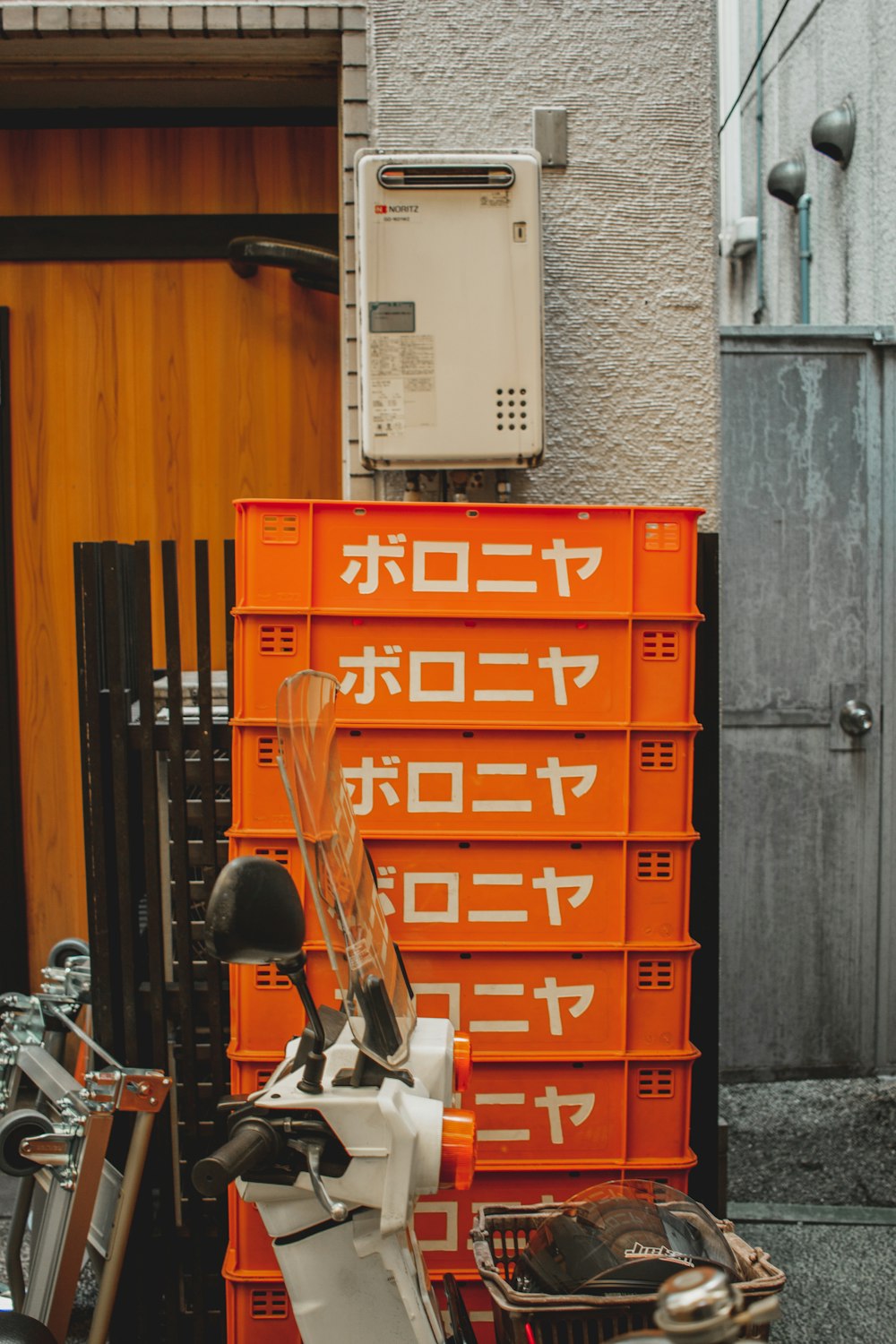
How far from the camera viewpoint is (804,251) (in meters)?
6.71

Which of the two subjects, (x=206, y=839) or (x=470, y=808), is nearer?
(x=470, y=808)

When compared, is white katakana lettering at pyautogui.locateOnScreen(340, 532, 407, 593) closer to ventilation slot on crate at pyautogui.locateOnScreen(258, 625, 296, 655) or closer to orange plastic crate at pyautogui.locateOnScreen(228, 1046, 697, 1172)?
ventilation slot on crate at pyautogui.locateOnScreen(258, 625, 296, 655)

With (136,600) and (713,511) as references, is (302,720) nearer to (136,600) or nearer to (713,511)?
(136,600)

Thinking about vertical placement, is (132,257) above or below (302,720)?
above

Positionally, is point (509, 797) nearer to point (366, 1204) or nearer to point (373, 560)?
point (373, 560)

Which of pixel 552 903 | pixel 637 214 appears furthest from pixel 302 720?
pixel 637 214

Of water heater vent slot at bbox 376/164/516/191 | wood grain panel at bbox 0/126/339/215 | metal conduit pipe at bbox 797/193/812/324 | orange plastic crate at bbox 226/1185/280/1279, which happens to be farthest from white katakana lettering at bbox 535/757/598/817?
metal conduit pipe at bbox 797/193/812/324

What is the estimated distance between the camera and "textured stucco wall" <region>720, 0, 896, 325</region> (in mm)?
5332

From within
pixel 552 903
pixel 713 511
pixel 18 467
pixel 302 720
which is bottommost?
pixel 552 903

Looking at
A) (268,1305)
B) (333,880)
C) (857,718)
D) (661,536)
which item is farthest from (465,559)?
(857,718)

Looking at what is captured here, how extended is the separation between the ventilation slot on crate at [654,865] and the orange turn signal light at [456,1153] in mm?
1021

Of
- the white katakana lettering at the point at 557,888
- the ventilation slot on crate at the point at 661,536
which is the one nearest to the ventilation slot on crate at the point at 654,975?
the white katakana lettering at the point at 557,888

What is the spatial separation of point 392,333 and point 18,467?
5.83ft

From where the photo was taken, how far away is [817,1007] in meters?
4.27
